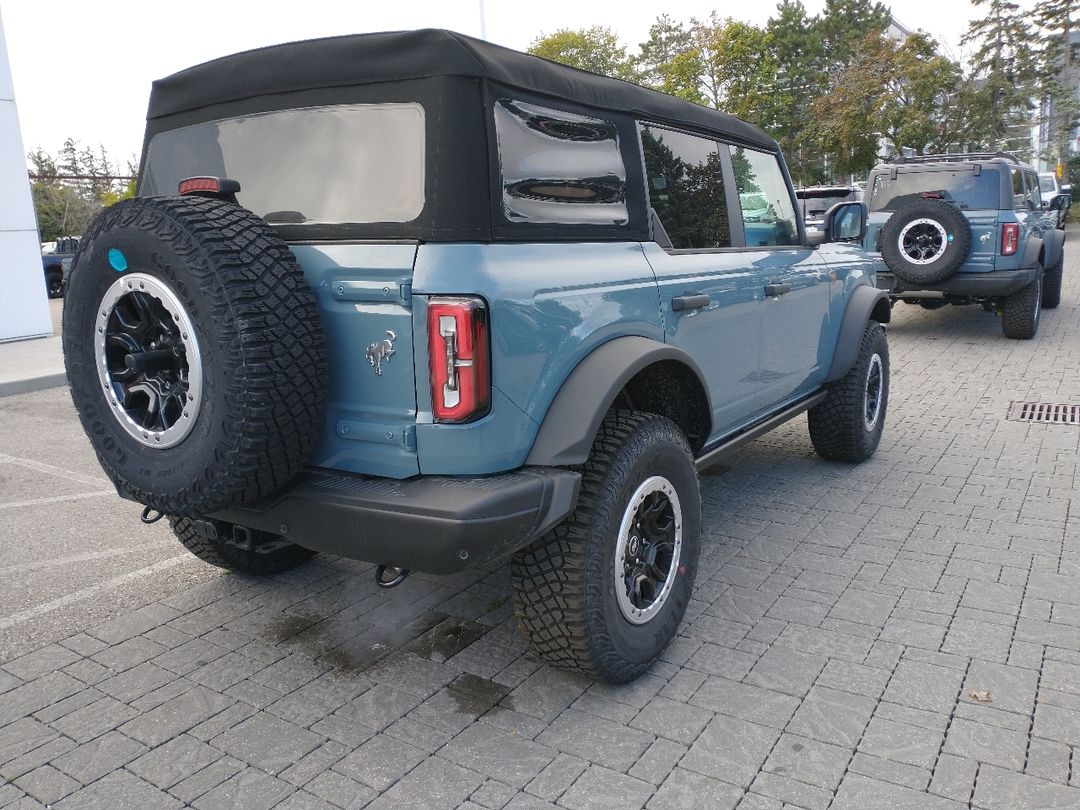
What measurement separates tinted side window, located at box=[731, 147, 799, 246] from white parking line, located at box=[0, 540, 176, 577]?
10.8 ft

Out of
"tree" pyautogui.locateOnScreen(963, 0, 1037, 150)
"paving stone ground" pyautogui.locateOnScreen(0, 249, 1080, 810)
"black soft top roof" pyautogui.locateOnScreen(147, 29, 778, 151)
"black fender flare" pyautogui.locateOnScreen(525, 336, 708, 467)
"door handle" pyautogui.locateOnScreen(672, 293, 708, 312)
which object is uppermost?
"tree" pyautogui.locateOnScreen(963, 0, 1037, 150)

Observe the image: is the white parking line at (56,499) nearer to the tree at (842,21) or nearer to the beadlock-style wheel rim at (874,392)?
the beadlock-style wheel rim at (874,392)

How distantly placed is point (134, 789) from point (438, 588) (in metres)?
1.54

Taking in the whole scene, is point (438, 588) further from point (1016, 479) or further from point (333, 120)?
point (1016, 479)

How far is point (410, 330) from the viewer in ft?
8.10

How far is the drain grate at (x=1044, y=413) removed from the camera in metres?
6.56

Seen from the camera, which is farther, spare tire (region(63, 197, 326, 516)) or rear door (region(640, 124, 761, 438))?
rear door (region(640, 124, 761, 438))

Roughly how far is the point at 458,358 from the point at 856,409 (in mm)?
3530

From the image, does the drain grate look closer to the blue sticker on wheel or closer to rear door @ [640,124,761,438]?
rear door @ [640,124,761,438]

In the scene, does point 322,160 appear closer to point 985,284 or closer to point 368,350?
point 368,350

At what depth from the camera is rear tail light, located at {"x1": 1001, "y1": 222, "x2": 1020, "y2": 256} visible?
30.6 ft

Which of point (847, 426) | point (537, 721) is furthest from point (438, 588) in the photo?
point (847, 426)

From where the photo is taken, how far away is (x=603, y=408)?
8.79 feet

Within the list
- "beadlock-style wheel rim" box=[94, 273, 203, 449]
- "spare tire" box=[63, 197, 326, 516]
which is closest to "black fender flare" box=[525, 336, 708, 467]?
"spare tire" box=[63, 197, 326, 516]
